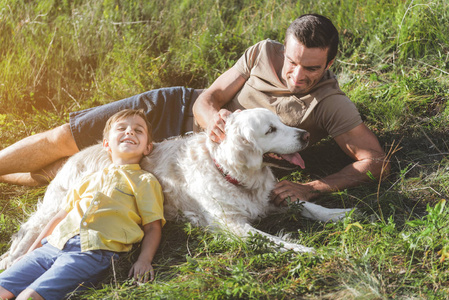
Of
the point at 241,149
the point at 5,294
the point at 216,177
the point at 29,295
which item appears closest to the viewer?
the point at 29,295

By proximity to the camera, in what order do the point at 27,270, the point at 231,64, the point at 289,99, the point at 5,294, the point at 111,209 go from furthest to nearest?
the point at 231,64, the point at 289,99, the point at 111,209, the point at 27,270, the point at 5,294

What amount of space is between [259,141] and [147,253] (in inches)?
43.6

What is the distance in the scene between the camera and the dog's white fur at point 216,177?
10.1ft

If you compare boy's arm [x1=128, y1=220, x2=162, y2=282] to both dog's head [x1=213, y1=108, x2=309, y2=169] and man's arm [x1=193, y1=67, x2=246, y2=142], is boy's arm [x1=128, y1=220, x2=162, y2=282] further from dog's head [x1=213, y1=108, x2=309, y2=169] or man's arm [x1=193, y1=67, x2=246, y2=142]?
man's arm [x1=193, y1=67, x2=246, y2=142]

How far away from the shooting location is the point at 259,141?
10.1ft

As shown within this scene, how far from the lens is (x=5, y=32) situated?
19.7 feet

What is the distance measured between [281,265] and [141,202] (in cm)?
104

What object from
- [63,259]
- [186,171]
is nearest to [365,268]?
[186,171]

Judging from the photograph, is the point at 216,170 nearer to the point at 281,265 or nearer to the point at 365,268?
the point at 281,265

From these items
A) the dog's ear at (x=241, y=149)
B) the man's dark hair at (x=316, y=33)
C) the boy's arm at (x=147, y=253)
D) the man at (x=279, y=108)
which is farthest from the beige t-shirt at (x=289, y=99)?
the boy's arm at (x=147, y=253)

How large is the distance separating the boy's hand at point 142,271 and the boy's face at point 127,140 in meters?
0.81

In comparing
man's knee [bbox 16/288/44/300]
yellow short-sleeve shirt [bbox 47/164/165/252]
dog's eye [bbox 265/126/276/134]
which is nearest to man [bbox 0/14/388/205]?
dog's eye [bbox 265/126/276/134]

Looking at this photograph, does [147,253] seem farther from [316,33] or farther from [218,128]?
[316,33]

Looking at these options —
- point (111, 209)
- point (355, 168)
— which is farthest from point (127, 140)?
point (355, 168)
